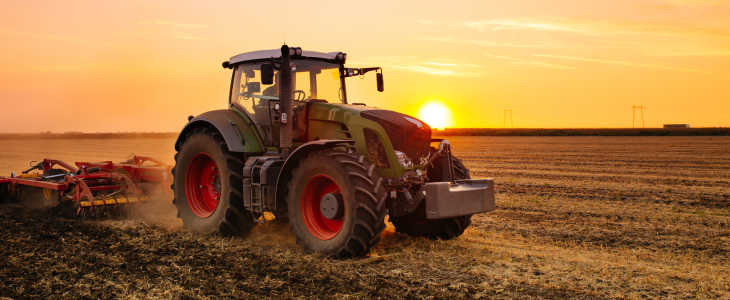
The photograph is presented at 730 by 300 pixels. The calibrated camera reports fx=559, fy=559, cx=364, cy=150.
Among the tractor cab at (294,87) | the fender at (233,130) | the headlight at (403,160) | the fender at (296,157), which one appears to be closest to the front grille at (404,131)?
the headlight at (403,160)

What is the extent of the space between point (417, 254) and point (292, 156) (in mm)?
1862

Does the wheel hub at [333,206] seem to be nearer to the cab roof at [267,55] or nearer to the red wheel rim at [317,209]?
the red wheel rim at [317,209]

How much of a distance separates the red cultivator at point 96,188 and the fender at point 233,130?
213 centimetres

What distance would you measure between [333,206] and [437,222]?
1.85 metres

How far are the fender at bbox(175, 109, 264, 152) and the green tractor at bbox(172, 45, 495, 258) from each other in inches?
0.5

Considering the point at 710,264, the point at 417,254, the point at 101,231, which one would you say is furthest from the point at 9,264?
the point at 710,264

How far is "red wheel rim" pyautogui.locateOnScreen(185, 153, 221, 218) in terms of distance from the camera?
800 centimetres

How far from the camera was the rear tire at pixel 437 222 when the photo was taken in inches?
283

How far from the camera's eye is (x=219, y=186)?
25.6ft

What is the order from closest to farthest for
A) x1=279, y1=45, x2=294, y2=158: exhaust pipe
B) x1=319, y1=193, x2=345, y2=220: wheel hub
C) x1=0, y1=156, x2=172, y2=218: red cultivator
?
1. x1=319, y1=193, x2=345, y2=220: wheel hub
2. x1=279, y1=45, x2=294, y2=158: exhaust pipe
3. x1=0, y1=156, x2=172, y2=218: red cultivator

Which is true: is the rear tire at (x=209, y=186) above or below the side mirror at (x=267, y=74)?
below

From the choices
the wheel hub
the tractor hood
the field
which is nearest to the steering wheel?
the tractor hood

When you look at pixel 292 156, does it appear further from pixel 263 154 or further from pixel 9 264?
pixel 9 264

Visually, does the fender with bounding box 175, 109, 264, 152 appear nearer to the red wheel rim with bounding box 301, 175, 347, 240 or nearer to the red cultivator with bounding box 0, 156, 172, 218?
the red wheel rim with bounding box 301, 175, 347, 240
